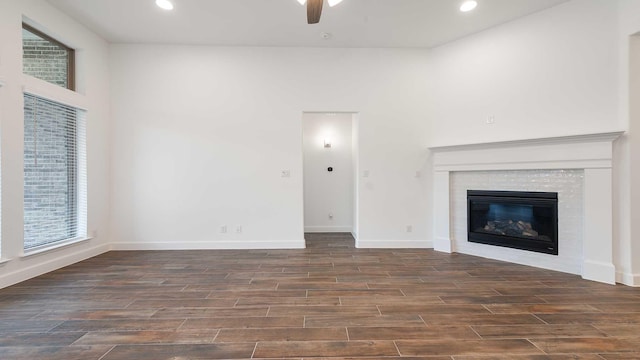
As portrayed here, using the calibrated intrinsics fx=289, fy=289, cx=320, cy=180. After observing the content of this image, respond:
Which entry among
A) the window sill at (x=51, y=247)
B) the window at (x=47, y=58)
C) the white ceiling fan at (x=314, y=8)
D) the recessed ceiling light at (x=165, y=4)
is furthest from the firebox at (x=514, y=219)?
the window at (x=47, y=58)

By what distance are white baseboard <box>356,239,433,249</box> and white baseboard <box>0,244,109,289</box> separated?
4120 millimetres

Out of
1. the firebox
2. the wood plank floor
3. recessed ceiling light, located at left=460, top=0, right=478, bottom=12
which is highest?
recessed ceiling light, located at left=460, top=0, right=478, bottom=12

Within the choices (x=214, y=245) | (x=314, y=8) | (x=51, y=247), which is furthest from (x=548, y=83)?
(x=51, y=247)

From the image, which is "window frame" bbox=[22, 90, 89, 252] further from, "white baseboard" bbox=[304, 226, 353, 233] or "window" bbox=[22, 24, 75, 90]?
"white baseboard" bbox=[304, 226, 353, 233]

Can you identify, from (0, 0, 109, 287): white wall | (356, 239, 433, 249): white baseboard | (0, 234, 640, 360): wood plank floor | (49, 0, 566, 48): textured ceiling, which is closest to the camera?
(0, 234, 640, 360): wood plank floor

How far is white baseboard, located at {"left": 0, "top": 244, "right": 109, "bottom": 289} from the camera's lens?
315cm

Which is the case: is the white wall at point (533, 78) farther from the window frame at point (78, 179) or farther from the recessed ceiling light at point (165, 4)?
the window frame at point (78, 179)

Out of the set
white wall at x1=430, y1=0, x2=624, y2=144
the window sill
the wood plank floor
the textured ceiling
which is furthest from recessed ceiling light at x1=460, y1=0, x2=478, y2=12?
the window sill

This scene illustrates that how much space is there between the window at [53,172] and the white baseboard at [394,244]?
13.9ft

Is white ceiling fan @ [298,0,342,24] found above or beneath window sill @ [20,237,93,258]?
above

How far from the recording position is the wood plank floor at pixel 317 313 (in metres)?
1.97

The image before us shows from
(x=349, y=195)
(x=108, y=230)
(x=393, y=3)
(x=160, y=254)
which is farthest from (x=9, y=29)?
(x=349, y=195)

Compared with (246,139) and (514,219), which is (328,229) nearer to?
(246,139)

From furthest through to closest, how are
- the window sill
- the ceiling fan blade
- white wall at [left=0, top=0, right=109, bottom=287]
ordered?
the window sill, white wall at [left=0, top=0, right=109, bottom=287], the ceiling fan blade
